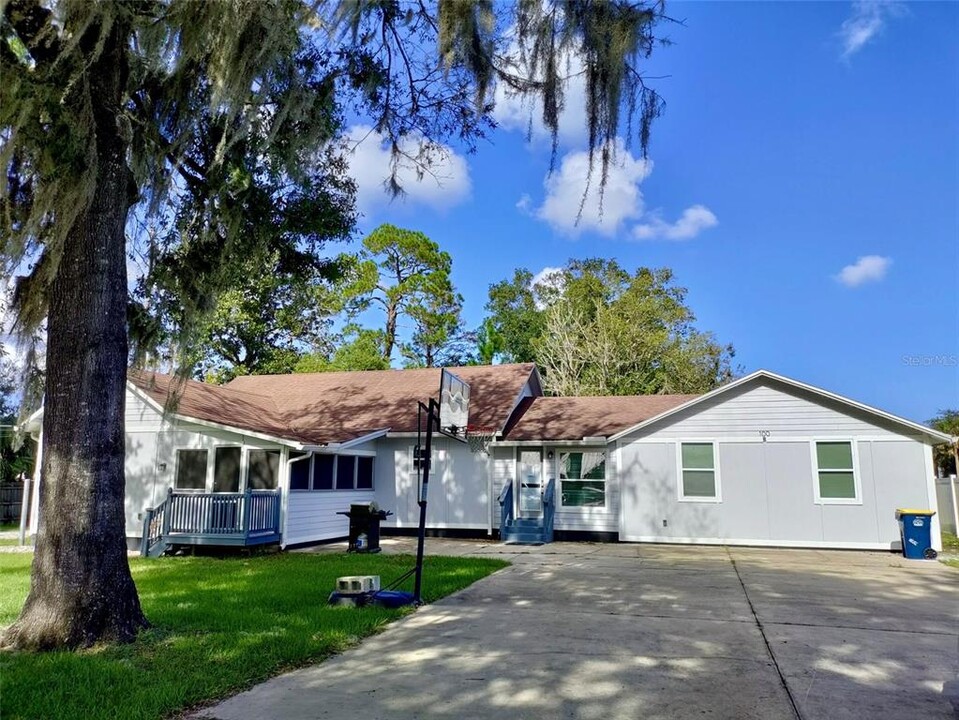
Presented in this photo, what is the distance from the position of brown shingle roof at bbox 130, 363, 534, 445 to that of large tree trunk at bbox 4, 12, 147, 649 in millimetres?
7712

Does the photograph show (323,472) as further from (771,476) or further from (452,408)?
(771,476)

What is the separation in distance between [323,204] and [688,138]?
4.26 metres

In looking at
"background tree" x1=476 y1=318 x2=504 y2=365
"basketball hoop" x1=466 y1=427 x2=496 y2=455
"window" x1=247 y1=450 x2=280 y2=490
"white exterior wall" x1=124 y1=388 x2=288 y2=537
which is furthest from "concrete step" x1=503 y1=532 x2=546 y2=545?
"background tree" x1=476 y1=318 x2=504 y2=365

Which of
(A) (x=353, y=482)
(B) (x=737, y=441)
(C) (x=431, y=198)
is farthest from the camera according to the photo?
(A) (x=353, y=482)

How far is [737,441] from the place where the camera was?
1408 cm

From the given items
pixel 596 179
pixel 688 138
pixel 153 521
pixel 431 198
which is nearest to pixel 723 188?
pixel 688 138

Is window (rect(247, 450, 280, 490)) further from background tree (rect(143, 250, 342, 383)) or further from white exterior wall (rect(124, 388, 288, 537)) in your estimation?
background tree (rect(143, 250, 342, 383))

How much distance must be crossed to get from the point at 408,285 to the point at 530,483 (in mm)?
17556

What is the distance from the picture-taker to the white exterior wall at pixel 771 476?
13.1 m

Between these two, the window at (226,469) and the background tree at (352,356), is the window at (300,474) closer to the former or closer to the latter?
the window at (226,469)

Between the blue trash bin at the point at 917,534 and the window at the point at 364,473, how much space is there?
38.2ft

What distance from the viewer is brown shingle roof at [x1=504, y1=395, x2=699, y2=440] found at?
611 inches

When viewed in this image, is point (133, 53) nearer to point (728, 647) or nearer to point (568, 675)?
point (568, 675)

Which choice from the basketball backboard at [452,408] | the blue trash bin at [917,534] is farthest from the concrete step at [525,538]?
the blue trash bin at [917,534]
